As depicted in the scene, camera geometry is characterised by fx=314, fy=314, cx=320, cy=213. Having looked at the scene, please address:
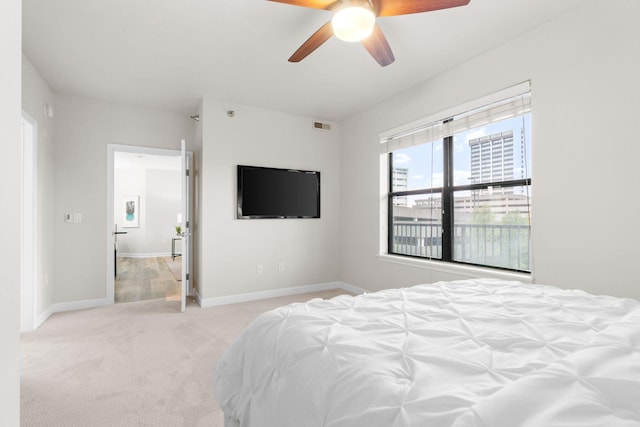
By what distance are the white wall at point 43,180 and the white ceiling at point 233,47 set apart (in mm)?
179

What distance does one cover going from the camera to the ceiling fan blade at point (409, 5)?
1.74 meters

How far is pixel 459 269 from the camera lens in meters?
3.04

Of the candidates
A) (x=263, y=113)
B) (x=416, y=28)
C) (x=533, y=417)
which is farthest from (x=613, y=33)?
(x=263, y=113)

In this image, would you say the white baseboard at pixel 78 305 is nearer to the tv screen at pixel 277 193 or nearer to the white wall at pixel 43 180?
the white wall at pixel 43 180

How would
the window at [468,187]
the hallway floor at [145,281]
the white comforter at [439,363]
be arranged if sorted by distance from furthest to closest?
the hallway floor at [145,281] → the window at [468,187] → the white comforter at [439,363]

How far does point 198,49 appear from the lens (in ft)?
9.10

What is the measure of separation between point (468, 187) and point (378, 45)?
1.71m

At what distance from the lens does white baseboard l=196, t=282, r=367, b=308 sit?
3926 millimetres

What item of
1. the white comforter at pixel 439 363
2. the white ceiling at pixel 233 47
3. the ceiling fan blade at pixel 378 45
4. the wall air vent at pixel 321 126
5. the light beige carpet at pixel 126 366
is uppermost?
the white ceiling at pixel 233 47

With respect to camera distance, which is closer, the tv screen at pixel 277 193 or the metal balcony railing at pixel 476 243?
the metal balcony railing at pixel 476 243

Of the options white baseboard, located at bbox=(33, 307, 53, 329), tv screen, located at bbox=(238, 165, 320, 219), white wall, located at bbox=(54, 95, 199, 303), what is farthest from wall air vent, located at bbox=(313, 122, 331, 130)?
white baseboard, located at bbox=(33, 307, 53, 329)

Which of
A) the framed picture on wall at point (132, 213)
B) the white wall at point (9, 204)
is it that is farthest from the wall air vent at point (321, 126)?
the framed picture on wall at point (132, 213)

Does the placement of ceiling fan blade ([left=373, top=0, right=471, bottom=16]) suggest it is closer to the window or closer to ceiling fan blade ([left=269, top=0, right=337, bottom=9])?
ceiling fan blade ([left=269, top=0, right=337, bottom=9])

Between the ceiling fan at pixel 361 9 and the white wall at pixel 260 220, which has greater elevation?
the ceiling fan at pixel 361 9
